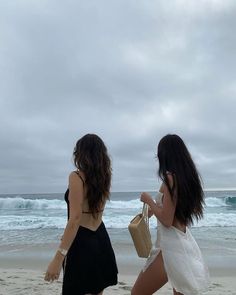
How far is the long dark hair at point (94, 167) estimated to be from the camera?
8.61ft

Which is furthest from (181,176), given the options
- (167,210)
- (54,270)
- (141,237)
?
(54,270)

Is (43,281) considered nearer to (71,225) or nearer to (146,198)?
(146,198)

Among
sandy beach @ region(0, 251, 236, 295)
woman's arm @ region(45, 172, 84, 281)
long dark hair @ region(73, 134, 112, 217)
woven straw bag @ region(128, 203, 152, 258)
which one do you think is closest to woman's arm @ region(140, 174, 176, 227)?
woven straw bag @ region(128, 203, 152, 258)

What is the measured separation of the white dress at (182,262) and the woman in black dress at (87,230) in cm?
38

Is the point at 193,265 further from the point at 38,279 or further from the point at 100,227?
the point at 38,279

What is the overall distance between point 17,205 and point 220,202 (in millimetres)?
18292

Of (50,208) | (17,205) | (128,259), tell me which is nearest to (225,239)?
(128,259)

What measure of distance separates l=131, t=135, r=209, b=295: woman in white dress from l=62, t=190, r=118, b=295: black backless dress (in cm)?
43

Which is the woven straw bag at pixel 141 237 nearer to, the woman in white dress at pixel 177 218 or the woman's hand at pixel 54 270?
the woman in white dress at pixel 177 218

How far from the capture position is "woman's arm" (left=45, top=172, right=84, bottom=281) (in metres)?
2.44

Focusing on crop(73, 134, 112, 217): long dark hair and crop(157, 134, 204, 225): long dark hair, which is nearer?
crop(73, 134, 112, 217): long dark hair

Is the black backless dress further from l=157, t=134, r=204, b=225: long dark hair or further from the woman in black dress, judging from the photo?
l=157, t=134, r=204, b=225: long dark hair

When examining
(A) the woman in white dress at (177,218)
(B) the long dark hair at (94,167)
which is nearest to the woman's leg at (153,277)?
(A) the woman in white dress at (177,218)

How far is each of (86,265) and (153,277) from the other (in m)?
0.61
